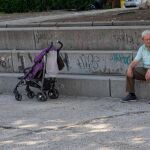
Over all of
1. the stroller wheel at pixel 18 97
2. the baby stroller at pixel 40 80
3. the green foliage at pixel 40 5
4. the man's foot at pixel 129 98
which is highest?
the green foliage at pixel 40 5

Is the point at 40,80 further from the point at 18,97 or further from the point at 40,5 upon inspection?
the point at 40,5

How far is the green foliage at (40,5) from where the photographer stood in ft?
77.6

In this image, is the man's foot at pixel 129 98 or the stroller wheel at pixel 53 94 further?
the stroller wheel at pixel 53 94

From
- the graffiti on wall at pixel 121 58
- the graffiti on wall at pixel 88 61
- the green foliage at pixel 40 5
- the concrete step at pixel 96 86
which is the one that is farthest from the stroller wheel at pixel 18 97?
the green foliage at pixel 40 5

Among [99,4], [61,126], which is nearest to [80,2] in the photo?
[99,4]

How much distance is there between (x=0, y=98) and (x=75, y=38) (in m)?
1.80

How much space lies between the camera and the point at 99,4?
2256 centimetres

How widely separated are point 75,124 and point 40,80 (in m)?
1.87

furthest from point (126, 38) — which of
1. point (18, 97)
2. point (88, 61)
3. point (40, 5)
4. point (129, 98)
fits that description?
point (40, 5)

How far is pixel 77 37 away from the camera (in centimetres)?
996

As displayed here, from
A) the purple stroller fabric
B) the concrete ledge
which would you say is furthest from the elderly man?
the purple stroller fabric

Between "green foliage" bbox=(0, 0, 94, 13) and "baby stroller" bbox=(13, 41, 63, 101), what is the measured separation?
1483cm

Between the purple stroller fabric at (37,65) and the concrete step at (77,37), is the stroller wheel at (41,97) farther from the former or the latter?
the concrete step at (77,37)

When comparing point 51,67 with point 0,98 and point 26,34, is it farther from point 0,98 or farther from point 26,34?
point 26,34
